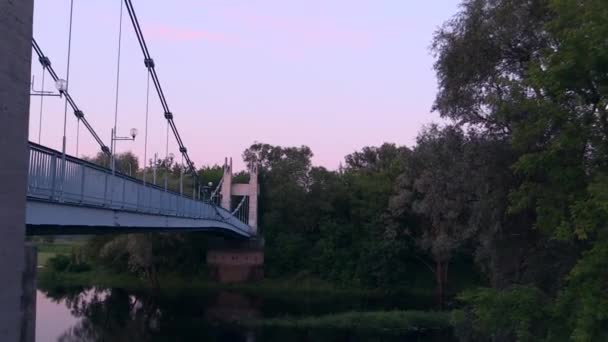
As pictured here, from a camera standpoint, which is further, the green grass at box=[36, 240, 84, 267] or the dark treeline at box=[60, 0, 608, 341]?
the green grass at box=[36, 240, 84, 267]

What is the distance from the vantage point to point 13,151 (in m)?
8.24

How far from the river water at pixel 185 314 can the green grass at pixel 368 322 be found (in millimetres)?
620

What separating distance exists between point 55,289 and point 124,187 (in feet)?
89.5

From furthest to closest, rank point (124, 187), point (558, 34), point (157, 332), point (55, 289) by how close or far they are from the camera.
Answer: point (55, 289) < point (157, 332) < point (124, 187) < point (558, 34)

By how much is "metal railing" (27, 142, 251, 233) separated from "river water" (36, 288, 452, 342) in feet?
25.8

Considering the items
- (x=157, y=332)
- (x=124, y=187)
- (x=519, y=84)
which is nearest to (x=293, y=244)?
(x=157, y=332)

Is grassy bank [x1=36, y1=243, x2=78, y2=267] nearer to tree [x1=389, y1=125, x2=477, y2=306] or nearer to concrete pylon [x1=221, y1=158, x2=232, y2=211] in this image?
concrete pylon [x1=221, y1=158, x2=232, y2=211]

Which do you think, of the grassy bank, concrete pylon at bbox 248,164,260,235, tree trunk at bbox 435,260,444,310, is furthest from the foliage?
the grassy bank

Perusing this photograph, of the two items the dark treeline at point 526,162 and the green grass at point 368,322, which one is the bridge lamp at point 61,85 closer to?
the dark treeline at point 526,162

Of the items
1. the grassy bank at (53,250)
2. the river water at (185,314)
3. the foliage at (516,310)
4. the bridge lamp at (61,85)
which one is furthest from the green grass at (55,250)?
→ the foliage at (516,310)

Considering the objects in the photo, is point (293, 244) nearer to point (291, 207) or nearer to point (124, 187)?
point (291, 207)

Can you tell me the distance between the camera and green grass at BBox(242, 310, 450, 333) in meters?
30.8

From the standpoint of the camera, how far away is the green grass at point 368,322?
1212 inches

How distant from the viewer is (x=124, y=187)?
17.6 metres
